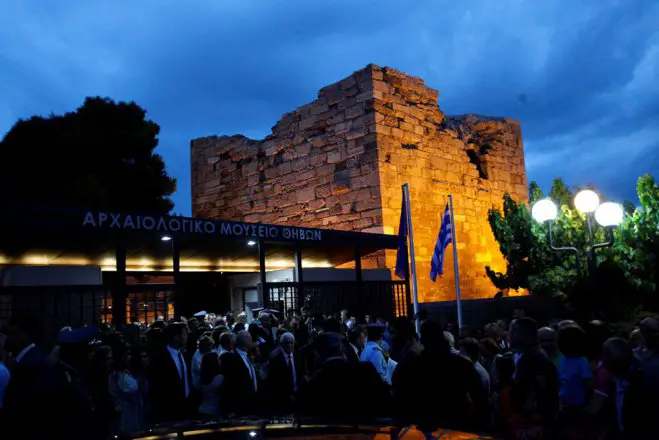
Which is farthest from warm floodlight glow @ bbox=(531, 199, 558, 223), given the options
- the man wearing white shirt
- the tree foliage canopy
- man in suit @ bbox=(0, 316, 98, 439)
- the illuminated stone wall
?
the illuminated stone wall

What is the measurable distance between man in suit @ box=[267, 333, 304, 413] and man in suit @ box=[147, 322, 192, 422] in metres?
0.88

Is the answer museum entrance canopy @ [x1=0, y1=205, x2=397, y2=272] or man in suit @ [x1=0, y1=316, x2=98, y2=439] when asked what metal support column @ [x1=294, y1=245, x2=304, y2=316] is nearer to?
museum entrance canopy @ [x1=0, y1=205, x2=397, y2=272]

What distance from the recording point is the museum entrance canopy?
35.3 ft

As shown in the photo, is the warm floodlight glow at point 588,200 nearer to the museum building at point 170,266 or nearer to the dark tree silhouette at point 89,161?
the museum building at point 170,266

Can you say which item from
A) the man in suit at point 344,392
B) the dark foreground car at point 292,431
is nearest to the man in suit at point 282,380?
the man in suit at point 344,392

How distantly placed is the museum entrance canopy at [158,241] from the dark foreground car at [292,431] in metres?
9.00

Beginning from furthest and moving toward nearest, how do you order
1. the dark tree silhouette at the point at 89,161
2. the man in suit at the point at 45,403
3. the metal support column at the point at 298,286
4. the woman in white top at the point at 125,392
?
the dark tree silhouette at the point at 89,161, the metal support column at the point at 298,286, the woman in white top at the point at 125,392, the man in suit at the point at 45,403

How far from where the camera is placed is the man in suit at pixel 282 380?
577cm

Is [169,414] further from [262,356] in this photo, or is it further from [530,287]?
[530,287]

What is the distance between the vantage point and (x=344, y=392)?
386 cm

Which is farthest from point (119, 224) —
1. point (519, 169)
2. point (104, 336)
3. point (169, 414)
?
point (519, 169)

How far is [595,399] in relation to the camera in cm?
407

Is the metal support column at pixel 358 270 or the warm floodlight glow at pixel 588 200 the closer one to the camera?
the warm floodlight glow at pixel 588 200

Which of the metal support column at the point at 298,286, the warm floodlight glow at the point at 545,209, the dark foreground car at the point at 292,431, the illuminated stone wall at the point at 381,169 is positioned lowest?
the dark foreground car at the point at 292,431
